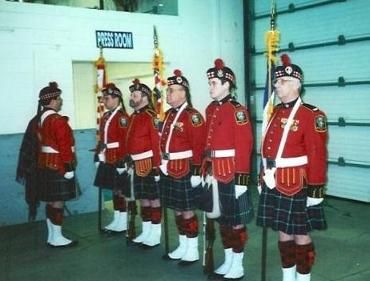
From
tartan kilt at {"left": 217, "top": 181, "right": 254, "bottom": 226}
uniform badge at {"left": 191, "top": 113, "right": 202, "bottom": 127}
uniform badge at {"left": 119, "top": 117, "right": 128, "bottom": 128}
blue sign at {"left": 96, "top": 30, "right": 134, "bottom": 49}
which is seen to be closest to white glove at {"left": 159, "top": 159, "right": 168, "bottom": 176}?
uniform badge at {"left": 191, "top": 113, "right": 202, "bottom": 127}

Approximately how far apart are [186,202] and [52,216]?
5.02 feet

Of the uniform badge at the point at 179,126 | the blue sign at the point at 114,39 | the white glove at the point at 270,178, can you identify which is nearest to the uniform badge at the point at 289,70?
the white glove at the point at 270,178

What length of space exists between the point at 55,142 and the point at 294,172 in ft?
7.95

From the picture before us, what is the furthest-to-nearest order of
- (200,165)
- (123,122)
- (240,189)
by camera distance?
A: (123,122) < (200,165) < (240,189)

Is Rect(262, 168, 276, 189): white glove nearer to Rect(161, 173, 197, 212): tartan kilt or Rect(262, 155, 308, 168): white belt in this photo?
Rect(262, 155, 308, 168): white belt

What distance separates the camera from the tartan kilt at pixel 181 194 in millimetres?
3963

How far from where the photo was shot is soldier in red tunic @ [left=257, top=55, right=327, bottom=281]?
301 centimetres

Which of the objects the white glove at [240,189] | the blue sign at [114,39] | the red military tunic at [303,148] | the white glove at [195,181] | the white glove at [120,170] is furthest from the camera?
the blue sign at [114,39]

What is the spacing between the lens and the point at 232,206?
11.5ft

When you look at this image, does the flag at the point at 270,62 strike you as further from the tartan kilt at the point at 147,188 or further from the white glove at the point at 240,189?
the tartan kilt at the point at 147,188

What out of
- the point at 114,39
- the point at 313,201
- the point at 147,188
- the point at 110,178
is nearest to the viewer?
the point at 313,201

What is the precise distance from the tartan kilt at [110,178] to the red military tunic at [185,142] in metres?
0.96

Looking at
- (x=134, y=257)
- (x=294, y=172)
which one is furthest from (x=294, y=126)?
(x=134, y=257)

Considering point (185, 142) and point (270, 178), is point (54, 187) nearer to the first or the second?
point (185, 142)
